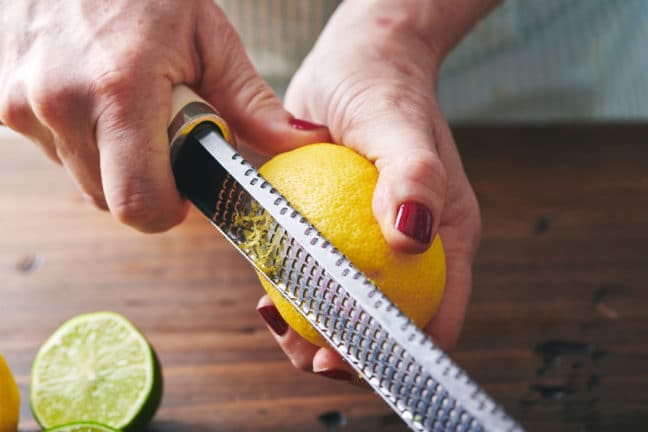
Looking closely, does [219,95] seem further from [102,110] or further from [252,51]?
[252,51]

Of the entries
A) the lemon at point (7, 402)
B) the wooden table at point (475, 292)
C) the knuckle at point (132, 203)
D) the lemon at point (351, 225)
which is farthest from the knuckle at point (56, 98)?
the wooden table at point (475, 292)

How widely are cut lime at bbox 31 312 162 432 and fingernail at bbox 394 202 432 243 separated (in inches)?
20.7

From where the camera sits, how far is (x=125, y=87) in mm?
983

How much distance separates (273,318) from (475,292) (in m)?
0.50

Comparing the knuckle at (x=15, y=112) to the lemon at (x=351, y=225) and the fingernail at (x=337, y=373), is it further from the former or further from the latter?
the fingernail at (x=337, y=373)

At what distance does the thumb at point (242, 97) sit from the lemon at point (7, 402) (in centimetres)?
53

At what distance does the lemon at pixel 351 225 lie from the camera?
924mm

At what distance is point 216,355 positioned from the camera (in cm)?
131

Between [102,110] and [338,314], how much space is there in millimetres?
448

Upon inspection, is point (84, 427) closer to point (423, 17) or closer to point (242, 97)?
point (242, 97)

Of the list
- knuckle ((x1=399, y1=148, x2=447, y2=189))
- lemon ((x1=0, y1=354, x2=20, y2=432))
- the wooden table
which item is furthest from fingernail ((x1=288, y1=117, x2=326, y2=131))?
lemon ((x1=0, y1=354, x2=20, y2=432))

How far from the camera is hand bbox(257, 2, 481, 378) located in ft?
3.00

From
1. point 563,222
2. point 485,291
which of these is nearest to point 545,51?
point 563,222

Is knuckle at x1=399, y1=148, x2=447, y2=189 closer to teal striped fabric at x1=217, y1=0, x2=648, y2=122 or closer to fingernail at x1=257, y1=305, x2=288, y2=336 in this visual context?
fingernail at x1=257, y1=305, x2=288, y2=336
